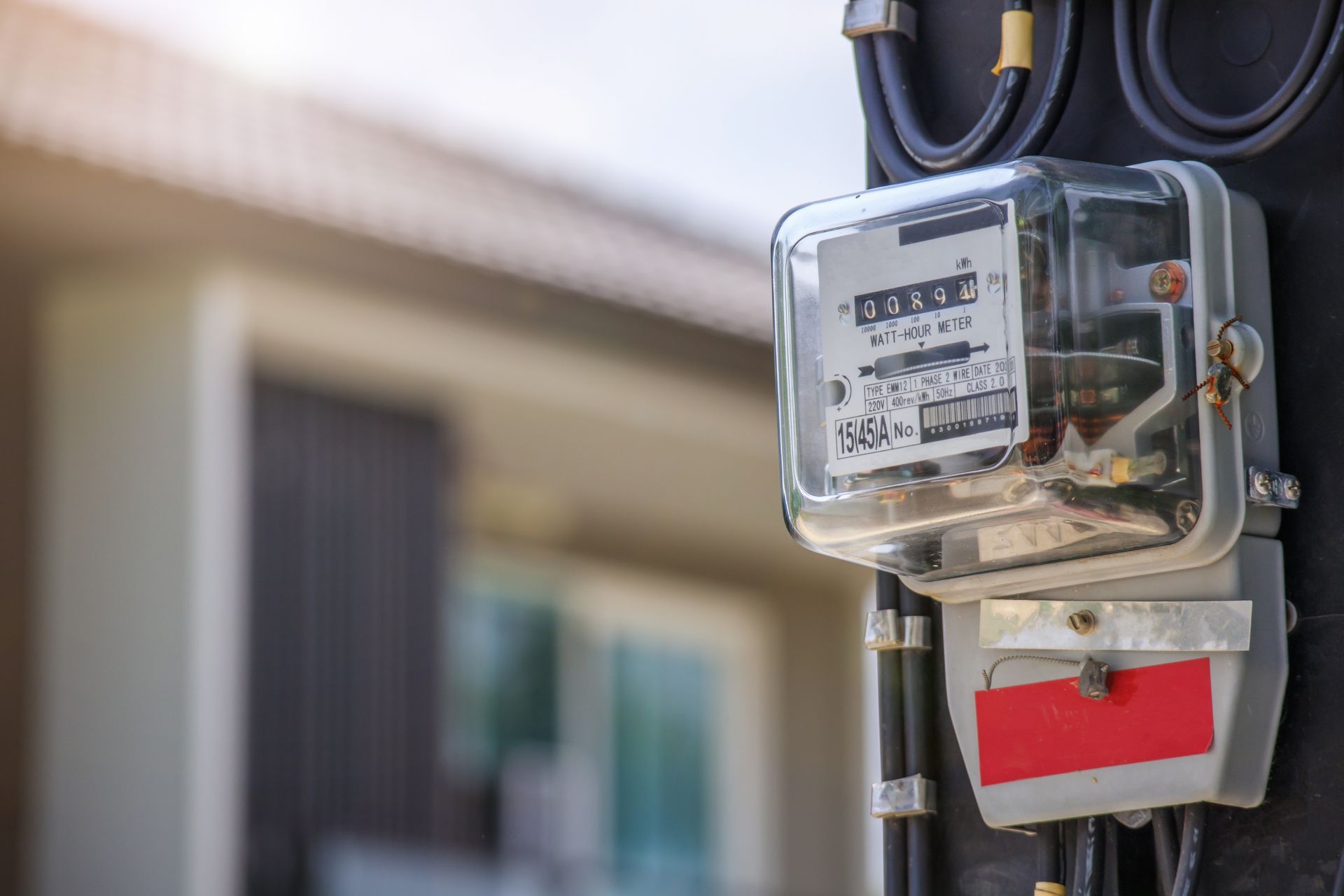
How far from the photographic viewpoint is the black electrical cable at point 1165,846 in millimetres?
1325

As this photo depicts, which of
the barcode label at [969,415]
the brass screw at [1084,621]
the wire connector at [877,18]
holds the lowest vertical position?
the brass screw at [1084,621]

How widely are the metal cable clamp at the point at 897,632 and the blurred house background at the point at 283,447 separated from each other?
476cm

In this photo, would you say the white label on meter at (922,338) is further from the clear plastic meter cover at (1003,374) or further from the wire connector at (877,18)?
the wire connector at (877,18)

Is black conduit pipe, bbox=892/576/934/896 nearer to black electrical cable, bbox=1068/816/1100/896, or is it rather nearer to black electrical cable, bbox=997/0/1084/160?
black electrical cable, bbox=1068/816/1100/896

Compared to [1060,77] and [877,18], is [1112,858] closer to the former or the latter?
[1060,77]

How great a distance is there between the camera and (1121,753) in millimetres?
1334

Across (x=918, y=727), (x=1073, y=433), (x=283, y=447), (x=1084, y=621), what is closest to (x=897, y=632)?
(x=918, y=727)

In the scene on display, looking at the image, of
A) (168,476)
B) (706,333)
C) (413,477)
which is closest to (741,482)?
(706,333)

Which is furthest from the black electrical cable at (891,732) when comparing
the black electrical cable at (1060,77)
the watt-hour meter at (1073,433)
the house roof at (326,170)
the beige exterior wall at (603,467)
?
the beige exterior wall at (603,467)

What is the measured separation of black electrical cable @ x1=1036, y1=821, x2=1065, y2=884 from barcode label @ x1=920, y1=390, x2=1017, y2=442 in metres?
0.29

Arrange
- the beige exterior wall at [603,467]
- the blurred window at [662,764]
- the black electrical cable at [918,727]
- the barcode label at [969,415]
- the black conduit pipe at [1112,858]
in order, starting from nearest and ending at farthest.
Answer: the barcode label at [969,415], the black conduit pipe at [1112,858], the black electrical cable at [918,727], the beige exterior wall at [603,467], the blurred window at [662,764]

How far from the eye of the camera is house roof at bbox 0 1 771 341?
6.16 metres

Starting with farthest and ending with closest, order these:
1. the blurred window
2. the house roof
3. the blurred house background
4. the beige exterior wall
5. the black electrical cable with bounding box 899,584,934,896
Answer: the blurred window, the beige exterior wall, the blurred house background, the house roof, the black electrical cable with bounding box 899,584,934,896

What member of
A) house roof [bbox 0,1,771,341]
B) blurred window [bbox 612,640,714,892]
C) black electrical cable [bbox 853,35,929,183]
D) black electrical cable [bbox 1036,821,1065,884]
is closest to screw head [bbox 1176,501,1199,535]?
black electrical cable [bbox 1036,821,1065,884]
